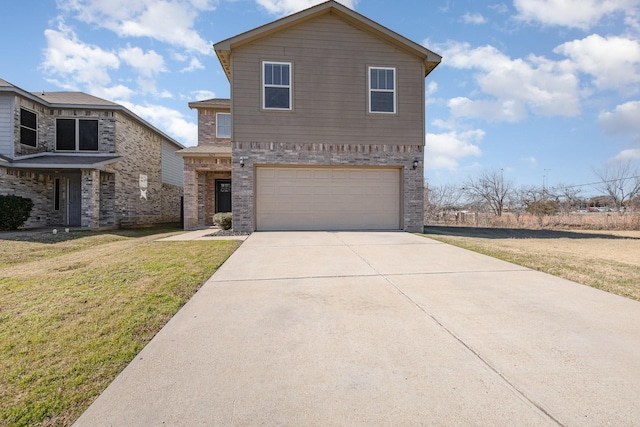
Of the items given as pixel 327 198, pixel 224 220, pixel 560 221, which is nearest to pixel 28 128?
pixel 224 220

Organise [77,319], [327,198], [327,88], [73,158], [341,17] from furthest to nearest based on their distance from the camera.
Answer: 1. [73,158]
2. [327,198]
3. [341,17]
4. [327,88]
5. [77,319]

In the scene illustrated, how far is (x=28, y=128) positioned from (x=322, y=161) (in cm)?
1379

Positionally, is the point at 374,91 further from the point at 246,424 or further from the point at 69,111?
the point at 69,111

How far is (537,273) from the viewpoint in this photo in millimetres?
5191

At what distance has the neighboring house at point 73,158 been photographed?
12984 mm

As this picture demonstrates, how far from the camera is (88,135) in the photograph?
14766 mm

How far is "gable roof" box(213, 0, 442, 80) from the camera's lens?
33.4 ft

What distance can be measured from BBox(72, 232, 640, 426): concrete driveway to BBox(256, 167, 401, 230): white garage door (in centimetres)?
627

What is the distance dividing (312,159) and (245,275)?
6.45 metres

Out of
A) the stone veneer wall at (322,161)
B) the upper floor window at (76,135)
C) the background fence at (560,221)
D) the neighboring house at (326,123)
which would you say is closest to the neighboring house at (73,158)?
the upper floor window at (76,135)

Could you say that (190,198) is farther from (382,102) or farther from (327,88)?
(382,102)

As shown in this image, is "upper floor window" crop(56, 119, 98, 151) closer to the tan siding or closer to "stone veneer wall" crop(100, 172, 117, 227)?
"stone veneer wall" crop(100, 172, 117, 227)

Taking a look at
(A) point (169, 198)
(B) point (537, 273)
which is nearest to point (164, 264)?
(B) point (537, 273)

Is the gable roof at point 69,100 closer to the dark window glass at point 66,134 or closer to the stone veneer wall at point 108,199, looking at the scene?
the dark window glass at point 66,134
